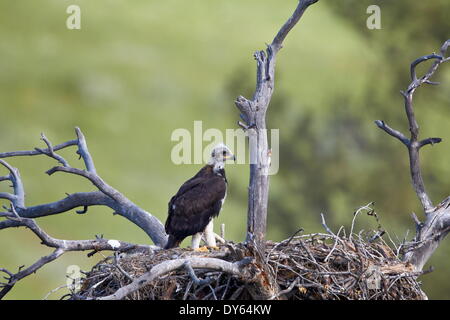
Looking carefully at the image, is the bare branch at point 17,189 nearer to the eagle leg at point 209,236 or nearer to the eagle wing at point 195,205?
the eagle wing at point 195,205

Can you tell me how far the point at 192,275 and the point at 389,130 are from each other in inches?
125

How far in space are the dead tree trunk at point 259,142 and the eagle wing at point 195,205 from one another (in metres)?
0.87

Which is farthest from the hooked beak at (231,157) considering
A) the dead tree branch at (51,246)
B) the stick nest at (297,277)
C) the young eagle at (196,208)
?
the stick nest at (297,277)

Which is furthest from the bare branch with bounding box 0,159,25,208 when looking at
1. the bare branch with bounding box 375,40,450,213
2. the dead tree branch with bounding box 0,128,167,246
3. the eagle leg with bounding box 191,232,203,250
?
the bare branch with bounding box 375,40,450,213

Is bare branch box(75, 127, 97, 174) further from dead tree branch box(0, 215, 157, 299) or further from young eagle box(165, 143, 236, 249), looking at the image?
young eagle box(165, 143, 236, 249)

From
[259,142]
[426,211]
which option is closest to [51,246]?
[259,142]

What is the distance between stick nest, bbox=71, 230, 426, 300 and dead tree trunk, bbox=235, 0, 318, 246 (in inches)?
10.0

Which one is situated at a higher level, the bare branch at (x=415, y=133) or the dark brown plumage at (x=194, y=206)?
the bare branch at (x=415, y=133)

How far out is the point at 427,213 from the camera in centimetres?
777

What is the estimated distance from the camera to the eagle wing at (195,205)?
715 centimetres
